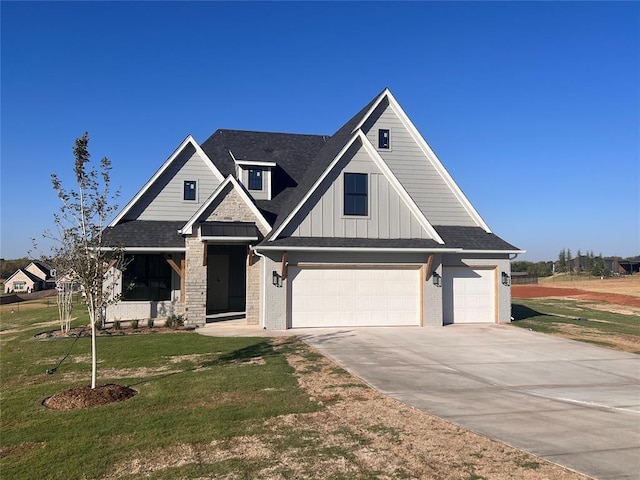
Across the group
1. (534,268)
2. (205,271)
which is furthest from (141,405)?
(534,268)

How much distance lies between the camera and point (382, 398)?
857 cm

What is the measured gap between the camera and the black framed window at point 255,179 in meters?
21.9

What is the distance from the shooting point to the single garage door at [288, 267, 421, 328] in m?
17.3

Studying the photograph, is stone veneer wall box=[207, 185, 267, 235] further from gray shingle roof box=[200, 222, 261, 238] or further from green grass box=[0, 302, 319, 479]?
green grass box=[0, 302, 319, 479]

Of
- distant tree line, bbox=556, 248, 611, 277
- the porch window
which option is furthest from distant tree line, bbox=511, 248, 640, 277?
the porch window

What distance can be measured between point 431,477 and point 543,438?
7.26 ft

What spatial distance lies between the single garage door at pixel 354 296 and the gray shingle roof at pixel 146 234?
558 centimetres

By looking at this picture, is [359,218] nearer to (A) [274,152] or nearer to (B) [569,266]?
(A) [274,152]

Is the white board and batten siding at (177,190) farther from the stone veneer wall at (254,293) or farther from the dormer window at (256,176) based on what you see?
the stone veneer wall at (254,293)

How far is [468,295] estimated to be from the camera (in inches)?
762

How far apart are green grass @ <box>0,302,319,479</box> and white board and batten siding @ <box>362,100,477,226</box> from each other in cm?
1035

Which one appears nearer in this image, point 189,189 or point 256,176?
point 189,189

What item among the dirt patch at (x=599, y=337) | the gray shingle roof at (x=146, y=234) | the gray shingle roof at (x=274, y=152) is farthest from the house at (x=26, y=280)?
the dirt patch at (x=599, y=337)

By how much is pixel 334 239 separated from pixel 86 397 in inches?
422
